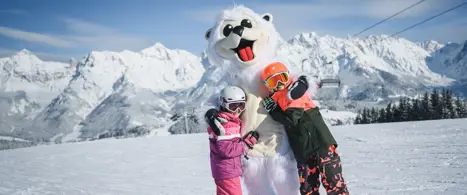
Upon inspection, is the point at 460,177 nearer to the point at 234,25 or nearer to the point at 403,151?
the point at 403,151

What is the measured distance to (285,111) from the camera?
9.51ft

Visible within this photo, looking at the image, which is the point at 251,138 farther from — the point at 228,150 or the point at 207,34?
the point at 207,34

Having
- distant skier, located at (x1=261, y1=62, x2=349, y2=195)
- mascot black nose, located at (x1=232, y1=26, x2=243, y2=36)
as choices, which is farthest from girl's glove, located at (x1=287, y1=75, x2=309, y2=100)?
mascot black nose, located at (x1=232, y1=26, x2=243, y2=36)

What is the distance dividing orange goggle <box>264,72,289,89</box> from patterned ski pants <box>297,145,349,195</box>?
2.27 ft

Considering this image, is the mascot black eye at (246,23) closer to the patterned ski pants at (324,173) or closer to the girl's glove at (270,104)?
the girl's glove at (270,104)

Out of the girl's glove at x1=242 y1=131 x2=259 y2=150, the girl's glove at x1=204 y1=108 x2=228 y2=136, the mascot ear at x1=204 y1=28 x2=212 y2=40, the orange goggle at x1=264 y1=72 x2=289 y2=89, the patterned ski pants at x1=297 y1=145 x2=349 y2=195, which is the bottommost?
the patterned ski pants at x1=297 y1=145 x2=349 y2=195

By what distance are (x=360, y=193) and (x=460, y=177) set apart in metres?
1.57

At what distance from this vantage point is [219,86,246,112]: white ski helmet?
300 centimetres

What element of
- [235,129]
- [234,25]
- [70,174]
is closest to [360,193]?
[235,129]

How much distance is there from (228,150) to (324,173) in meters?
0.85

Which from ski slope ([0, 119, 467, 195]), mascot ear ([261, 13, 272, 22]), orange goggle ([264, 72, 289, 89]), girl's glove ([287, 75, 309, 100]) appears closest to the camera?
girl's glove ([287, 75, 309, 100])

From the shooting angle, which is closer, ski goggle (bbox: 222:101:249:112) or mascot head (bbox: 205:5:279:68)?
ski goggle (bbox: 222:101:249:112)

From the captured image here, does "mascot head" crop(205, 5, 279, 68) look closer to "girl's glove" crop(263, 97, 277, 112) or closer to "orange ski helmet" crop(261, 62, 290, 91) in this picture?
"orange ski helmet" crop(261, 62, 290, 91)

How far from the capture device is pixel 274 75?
2990mm
